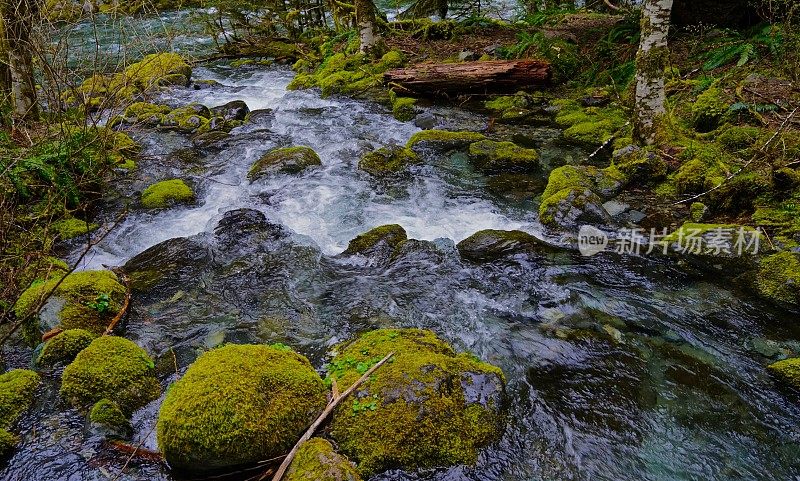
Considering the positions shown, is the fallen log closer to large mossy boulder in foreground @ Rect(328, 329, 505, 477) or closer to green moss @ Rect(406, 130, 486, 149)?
green moss @ Rect(406, 130, 486, 149)

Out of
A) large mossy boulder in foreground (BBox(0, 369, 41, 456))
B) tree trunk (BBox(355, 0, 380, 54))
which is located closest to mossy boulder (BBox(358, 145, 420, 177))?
large mossy boulder in foreground (BBox(0, 369, 41, 456))

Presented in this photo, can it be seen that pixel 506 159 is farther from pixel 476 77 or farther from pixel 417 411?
pixel 417 411

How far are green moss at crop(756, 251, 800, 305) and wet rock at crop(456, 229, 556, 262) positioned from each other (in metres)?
2.18

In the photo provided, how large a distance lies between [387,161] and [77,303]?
216 inches

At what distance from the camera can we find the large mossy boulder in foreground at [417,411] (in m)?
3.31

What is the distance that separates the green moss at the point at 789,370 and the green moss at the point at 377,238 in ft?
13.3

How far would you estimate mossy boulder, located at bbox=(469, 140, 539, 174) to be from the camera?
28.0ft

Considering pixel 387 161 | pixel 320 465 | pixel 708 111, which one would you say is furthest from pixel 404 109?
pixel 320 465

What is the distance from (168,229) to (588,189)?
6.13 meters

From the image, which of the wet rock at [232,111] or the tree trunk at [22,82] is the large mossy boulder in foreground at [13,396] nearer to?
the tree trunk at [22,82]

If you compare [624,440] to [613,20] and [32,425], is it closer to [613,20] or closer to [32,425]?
[32,425]

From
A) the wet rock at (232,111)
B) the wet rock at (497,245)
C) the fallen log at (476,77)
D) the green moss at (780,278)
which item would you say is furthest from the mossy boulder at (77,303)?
the fallen log at (476,77)

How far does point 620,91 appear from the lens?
1044 centimetres

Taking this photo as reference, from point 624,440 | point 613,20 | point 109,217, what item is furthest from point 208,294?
point 613,20
